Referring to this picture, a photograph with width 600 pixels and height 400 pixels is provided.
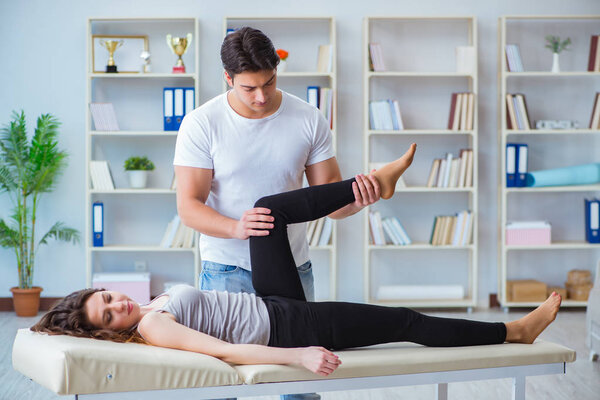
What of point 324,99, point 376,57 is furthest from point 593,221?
point 324,99

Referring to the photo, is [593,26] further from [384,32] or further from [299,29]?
[299,29]

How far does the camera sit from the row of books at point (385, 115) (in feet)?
14.4

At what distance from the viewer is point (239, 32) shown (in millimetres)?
1796

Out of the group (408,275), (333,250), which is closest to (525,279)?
(408,275)

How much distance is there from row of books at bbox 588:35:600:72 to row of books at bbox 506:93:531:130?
1.69 ft

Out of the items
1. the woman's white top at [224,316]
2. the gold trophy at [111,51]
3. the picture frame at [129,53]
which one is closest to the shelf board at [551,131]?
the picture frame at [129,53]

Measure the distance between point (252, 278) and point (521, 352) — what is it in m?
0.75

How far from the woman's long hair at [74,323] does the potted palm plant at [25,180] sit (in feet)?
8.79

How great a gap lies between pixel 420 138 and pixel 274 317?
2970 millimetres

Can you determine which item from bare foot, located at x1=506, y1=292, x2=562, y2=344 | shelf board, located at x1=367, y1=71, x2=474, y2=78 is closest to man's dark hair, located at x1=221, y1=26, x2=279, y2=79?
bare foot, located at x1=506, y1=292, x2=562, y2=344

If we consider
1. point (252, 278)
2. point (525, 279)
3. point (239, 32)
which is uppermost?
point (239, 32)

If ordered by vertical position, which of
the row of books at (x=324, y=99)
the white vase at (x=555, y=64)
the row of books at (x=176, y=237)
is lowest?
the row of books at (x=176, y=237)

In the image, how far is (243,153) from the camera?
6.30 feet

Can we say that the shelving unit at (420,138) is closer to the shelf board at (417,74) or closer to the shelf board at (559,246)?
the shelf board at (417,74)
